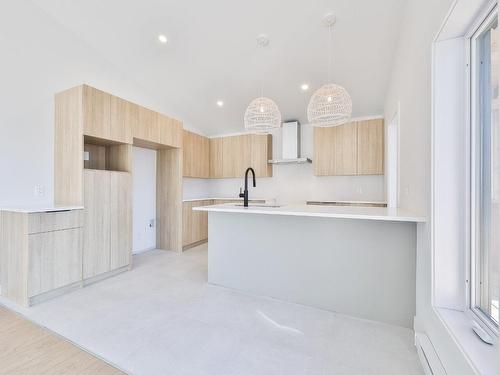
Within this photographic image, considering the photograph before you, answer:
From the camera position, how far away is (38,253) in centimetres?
235

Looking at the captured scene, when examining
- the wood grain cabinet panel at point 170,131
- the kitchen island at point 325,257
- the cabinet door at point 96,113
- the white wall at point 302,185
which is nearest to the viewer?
the kitchen island at point 325,257

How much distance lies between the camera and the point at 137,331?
1894mm

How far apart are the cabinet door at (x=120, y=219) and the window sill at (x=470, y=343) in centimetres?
338

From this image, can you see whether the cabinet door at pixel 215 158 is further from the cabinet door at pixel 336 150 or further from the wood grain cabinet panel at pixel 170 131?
the cabinet door at pixel 336 150

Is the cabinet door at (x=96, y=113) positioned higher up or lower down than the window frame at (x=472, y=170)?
higher up

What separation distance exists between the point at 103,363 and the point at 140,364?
10.4 inches

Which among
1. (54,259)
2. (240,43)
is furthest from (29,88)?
(240,43)

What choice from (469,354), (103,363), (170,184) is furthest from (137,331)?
(170,184)

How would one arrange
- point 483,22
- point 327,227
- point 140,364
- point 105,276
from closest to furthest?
point 483,22, point 140,364, point 327,227, point 105,276

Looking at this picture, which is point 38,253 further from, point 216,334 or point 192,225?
point 192,225

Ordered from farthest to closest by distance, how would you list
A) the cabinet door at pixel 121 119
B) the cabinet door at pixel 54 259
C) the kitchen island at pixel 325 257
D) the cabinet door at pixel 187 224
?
the cabinet door at pixel 187 224
the cabinet door at pixel 121 119
the cabinet door at pixel 54 259
the kitchen island at pixel 325 257

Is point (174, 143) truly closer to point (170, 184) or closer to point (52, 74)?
point (170, 184)

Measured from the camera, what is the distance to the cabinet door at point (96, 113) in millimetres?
2775

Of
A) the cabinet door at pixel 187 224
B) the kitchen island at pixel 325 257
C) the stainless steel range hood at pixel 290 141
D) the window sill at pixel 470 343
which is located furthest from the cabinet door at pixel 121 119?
the window sill at pixel 470 343
